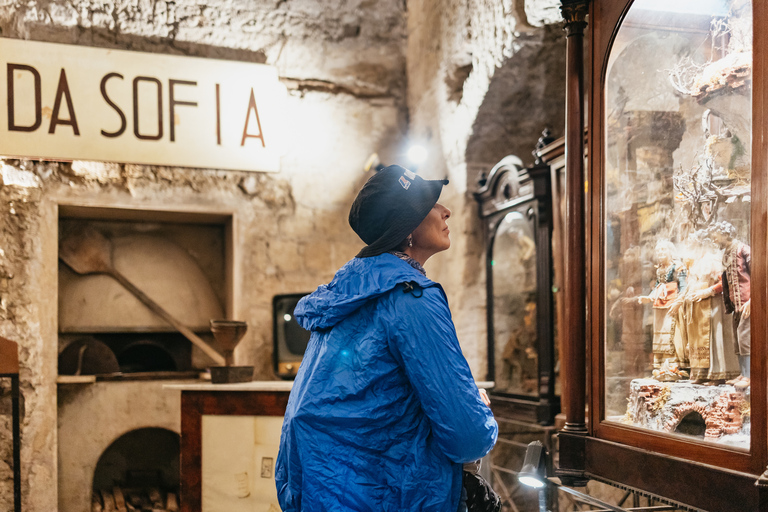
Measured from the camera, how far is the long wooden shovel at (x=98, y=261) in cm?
519

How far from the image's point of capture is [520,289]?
407cm

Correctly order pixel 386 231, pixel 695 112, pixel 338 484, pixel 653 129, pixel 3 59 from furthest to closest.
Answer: pixel 3 59, pixel 653 129, pixel 695 112, pixel 386 231, pixel 338 484

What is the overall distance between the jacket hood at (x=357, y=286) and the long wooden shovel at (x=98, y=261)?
3.80 meters

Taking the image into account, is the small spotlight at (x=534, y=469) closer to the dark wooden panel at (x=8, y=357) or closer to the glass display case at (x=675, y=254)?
the glass display case at (x=675, y=254)

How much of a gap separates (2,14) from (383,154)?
114 inches

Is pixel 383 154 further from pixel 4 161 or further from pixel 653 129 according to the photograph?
pixel 653 129

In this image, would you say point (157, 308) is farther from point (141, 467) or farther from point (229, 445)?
point (229, 445)

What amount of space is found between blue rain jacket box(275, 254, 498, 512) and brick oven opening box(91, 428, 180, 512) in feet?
13.6

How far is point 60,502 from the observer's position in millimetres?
4738

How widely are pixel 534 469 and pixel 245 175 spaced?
375 cm

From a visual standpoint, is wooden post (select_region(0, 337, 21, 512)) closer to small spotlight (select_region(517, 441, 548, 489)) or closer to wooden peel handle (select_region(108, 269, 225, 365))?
wooden peel handle (select_region(108, 269, 225, 365))

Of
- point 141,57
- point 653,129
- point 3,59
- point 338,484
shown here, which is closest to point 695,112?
point 653,129

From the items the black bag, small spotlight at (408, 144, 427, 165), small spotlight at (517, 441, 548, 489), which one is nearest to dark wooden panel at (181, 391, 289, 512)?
small spotlight at (517, 441, 548, 489)

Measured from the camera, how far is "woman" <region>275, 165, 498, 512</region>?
1.33m
